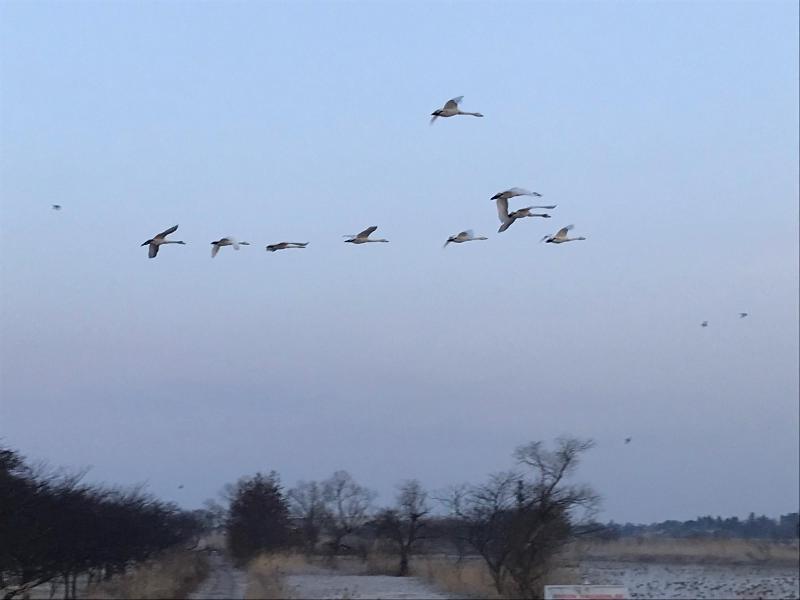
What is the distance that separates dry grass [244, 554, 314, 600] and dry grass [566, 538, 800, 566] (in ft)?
87.1

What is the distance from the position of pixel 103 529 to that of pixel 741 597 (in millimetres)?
25719

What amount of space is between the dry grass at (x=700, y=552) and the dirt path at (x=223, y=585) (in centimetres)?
2758

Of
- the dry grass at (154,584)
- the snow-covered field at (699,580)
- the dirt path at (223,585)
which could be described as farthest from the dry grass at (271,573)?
the snow-covered field at (699,580)

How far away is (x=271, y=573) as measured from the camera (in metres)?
39.1

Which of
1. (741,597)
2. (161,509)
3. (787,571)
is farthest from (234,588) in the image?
(787,571)

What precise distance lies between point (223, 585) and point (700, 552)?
51439 mm

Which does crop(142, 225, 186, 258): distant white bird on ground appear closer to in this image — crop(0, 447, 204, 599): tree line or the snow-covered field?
crop(0, 447, 204, 599): tree line

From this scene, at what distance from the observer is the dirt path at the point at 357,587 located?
3506 cm

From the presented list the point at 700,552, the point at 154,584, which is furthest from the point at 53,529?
the point at 700,552

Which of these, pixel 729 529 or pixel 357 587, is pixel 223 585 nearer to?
pixel 357 587

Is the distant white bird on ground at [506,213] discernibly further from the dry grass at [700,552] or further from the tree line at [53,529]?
the dry grass at [700,552]

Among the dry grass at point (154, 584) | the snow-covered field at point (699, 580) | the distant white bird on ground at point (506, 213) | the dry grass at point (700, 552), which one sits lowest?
the snow-covered field at point (699, 580)

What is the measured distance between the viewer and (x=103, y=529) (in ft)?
101

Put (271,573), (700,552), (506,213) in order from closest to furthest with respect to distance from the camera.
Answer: (506,213), (271,573), (700,552)
